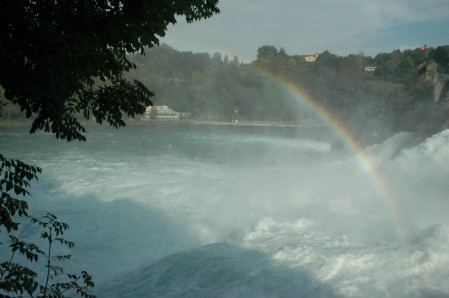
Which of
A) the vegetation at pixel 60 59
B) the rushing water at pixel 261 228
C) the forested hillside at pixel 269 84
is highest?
the forested hillside at pixel 269 84

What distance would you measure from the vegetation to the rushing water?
391 cm

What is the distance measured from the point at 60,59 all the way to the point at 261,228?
324 inches

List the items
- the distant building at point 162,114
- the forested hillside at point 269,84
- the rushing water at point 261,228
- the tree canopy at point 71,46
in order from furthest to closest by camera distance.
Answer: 1. the distant building at point 162,114
2. the forested hillside at point 269,84
3. the rushing water at point 261,228
4. the tree canopy at point 71,46

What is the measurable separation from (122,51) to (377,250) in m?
6.97

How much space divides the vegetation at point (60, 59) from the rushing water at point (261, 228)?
12.8 feet

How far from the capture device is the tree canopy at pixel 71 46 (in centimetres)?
260

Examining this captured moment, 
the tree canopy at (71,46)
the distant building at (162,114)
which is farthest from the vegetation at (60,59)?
the distant building at (162,114)

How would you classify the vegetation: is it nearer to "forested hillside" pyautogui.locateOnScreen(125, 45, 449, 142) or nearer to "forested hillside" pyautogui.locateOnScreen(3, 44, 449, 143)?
"forested hillside" pyautogui.locateOnScreen(3, 44, 449, 143)

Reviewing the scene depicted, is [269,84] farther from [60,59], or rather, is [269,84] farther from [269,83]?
[60,59]

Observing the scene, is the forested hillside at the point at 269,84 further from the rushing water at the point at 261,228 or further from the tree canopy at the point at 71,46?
the tree canopy at the point at 71,46

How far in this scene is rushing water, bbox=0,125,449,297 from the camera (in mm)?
6688

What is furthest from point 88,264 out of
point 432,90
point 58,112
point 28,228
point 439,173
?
point 432,90

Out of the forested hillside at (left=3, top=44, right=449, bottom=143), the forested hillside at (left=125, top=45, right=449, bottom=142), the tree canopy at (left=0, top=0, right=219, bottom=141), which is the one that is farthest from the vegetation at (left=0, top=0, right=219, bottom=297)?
the forested hillside at (left=125, top=45, right=449, bottom=142)

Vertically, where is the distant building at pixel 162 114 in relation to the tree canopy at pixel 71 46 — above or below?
above
